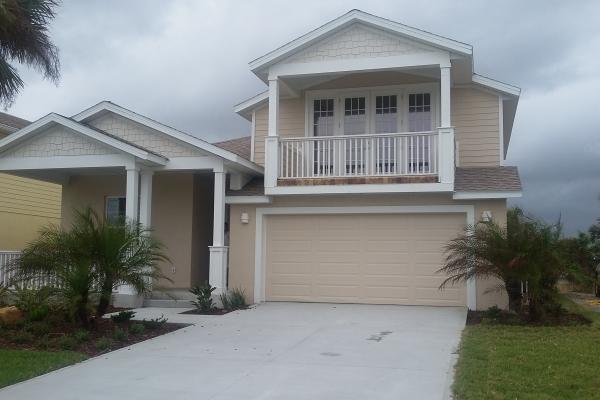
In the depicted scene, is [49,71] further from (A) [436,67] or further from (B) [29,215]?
(B) [29,215]

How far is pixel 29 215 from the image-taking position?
20812 millimetres

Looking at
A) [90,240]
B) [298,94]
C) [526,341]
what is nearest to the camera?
[526,341]

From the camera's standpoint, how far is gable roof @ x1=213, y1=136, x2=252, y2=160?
16.8 meters

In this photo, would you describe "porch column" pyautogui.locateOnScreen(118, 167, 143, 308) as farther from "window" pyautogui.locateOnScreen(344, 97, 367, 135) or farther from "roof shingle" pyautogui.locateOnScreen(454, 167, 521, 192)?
"roof shingle" pyautogui.locateOnScreen(454, 167, 521, 192)

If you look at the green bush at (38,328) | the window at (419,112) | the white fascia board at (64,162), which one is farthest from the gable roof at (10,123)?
the window at (419,112)

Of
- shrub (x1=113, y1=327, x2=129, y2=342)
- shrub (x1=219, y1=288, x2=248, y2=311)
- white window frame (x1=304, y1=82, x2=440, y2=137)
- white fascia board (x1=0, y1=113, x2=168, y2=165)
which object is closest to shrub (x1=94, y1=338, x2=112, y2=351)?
shrub (x1=113, y1=327, x2=129, y2=342)

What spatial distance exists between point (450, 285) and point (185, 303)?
5.80 metres

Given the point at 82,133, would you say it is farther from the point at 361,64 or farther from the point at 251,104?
the point at 361,64

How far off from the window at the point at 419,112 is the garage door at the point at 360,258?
2464mm

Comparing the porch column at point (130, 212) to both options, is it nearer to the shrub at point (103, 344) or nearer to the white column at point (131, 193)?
the white column at point (131, 193)

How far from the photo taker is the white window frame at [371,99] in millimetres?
15016

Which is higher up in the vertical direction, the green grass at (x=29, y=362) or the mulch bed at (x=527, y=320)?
the mulch bed at (x=527, y=320)

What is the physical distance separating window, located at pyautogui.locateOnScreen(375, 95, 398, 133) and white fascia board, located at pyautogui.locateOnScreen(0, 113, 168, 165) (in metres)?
5.21

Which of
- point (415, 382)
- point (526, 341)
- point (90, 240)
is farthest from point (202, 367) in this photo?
point (526, 341)
